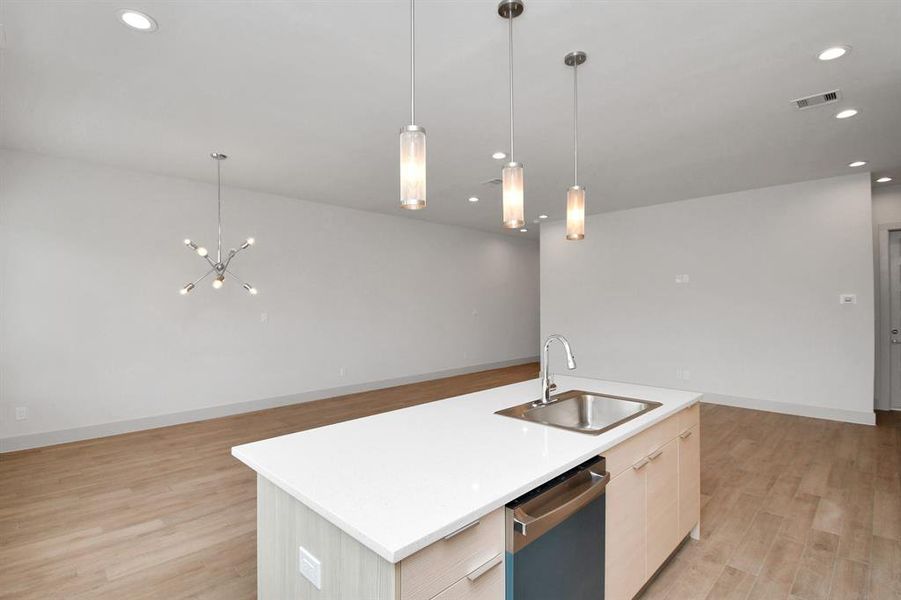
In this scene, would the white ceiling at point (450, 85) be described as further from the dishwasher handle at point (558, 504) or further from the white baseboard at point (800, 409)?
the white baseboard at point (800, 409)

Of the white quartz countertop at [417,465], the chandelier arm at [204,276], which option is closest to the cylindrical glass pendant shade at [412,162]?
the white quartz countertop at [417,465]

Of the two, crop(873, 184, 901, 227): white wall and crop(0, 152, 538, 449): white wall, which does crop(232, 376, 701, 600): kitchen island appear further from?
crop(873, 184, 901, 227): white wall

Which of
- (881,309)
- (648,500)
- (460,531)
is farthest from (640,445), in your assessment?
(881,309)

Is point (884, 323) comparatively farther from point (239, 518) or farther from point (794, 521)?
point (239, 518)

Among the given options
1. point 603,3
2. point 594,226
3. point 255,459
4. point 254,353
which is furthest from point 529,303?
point 255,459

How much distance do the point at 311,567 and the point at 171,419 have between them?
4.64 m

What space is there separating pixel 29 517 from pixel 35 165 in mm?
3280

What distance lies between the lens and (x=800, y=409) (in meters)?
5.24

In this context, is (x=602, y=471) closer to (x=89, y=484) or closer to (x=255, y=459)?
(x=255, y=459)

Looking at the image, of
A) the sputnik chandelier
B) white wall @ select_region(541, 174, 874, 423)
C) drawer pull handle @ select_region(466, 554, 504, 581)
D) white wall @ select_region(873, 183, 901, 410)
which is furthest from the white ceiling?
drawer pull handle @ select_region(466, 554, 504, 581)

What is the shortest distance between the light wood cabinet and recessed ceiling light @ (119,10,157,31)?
2.94 m

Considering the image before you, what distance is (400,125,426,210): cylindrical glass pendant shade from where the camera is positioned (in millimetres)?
1547

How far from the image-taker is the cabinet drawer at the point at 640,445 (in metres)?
1.68

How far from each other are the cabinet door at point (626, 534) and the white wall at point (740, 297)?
4.73 metres
